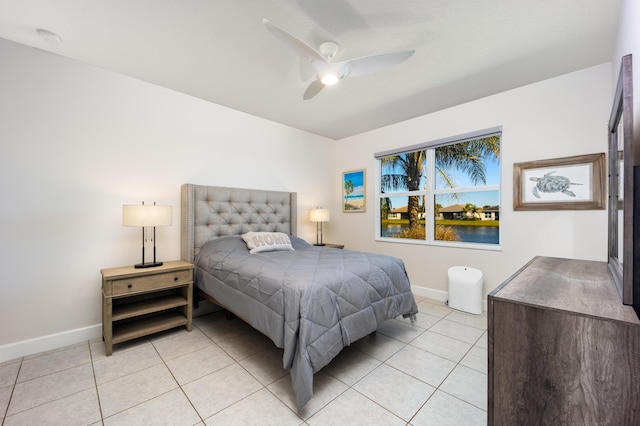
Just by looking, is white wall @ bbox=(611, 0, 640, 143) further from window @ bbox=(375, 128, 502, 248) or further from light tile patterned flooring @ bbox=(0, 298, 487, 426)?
light tile patterned flooring @ bbox=(0, 298, 487, 426)

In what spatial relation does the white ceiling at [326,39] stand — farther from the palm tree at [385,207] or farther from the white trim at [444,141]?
the palm tree at [385,207]

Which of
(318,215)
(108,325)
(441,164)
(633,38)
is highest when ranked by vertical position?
(633,38)

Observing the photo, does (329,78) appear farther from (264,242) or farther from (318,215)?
(318,215)

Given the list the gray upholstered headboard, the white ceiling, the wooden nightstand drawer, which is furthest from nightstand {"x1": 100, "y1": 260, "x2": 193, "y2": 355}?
the white ceiling

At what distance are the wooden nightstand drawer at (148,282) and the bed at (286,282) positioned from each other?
22 centimetres

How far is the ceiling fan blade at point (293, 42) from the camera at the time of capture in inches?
58.4

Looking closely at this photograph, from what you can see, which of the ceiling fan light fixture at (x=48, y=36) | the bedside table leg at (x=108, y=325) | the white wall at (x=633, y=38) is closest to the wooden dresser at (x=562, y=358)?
the white wall at (x=633, y=38)

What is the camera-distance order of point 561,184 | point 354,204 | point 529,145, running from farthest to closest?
point 354,204 → point 529,145 → point 561,184

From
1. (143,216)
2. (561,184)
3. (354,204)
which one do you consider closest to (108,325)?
(143,216)

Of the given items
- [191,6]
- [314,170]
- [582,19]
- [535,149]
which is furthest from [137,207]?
[535,149]

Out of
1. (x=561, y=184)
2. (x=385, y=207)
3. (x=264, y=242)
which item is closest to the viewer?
(x=561, y=184)

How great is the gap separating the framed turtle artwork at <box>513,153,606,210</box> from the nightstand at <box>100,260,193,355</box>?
3521 millimetres

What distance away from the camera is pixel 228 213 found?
3.23 metres

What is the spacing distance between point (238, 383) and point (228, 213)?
195 cm
